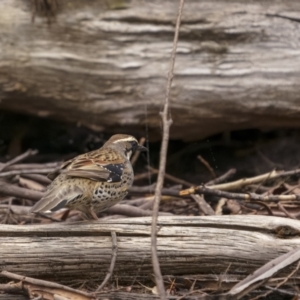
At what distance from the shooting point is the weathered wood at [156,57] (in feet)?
20.5

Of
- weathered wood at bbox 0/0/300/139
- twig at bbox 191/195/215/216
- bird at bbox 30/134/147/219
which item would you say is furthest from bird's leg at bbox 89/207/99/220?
weathered wood at bbox 0/0/300/139

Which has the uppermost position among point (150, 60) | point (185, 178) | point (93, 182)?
point (150, 60)

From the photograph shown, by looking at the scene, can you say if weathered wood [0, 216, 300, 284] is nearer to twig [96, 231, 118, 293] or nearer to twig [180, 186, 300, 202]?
twig [96, 231, 118, 293]

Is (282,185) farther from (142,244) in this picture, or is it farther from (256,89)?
(142,244)

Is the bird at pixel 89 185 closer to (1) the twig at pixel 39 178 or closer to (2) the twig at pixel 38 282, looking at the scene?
(2) the twig at pixel 38 282

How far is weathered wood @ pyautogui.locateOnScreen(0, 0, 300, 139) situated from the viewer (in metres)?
6.25

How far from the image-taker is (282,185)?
6191 millimetres

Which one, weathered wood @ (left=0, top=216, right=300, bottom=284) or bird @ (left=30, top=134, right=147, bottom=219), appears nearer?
weathered wood @ (left=0, top=216, right=300, bottom=284)

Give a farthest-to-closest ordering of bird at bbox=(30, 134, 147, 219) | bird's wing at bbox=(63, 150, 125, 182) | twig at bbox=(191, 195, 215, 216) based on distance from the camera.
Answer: twig at bbox=(191, 195, 215, 216) → bird's wing at bbox=(63, 150, 125, 182) → bird at bbox=(30, 134, 147, 219)

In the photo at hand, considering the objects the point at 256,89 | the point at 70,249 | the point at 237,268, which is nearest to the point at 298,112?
the point at 256,89

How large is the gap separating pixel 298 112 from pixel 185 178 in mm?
1421

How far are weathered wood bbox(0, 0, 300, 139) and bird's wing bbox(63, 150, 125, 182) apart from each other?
1.43 meters

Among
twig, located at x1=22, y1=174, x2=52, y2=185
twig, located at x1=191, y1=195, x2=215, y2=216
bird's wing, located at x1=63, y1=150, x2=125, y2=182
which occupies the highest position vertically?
bird's wing, located at x1=63, y1=150, x2=125, y2=182

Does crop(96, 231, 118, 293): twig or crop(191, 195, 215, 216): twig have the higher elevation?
crop(96, 231, 118, 293): twig
